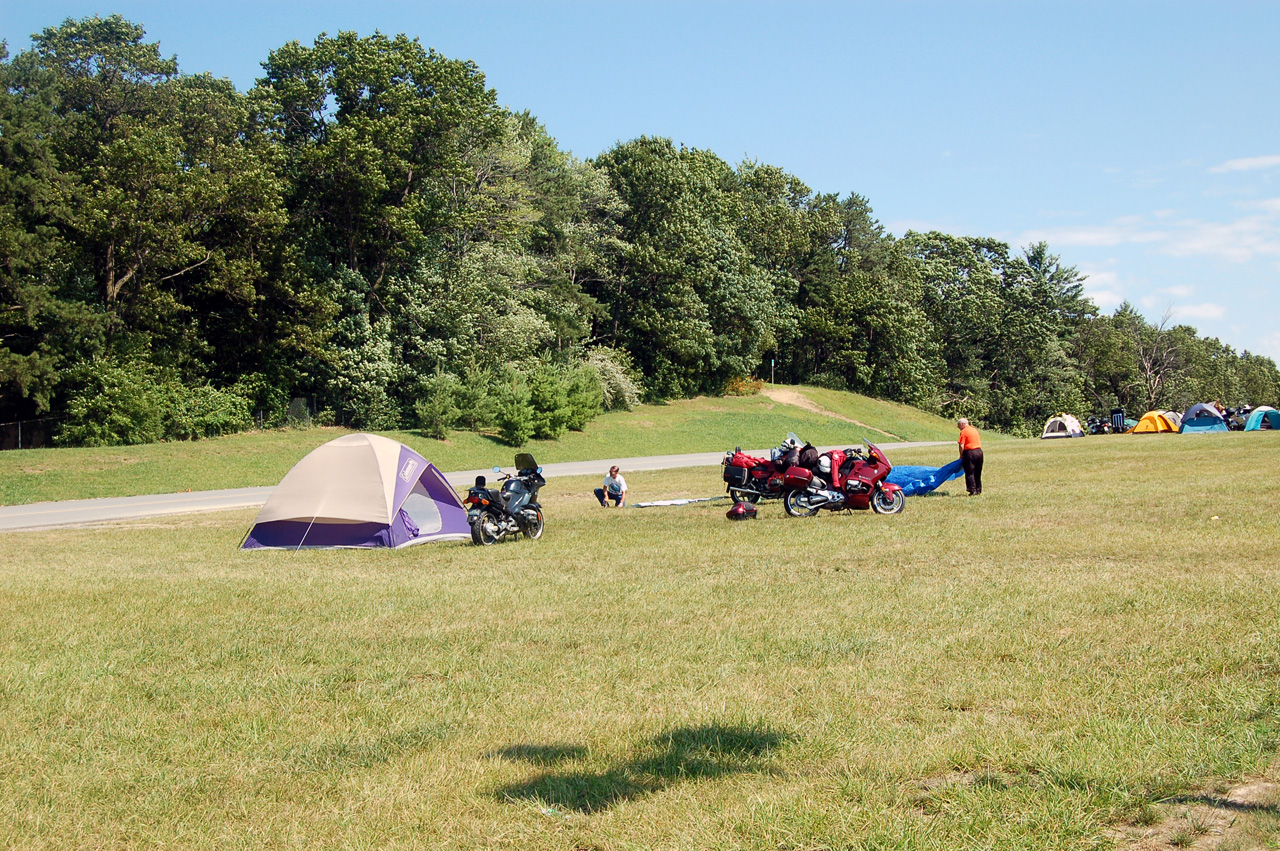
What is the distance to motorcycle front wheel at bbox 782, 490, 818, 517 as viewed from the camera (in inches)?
646

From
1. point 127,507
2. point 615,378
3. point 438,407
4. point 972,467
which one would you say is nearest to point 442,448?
point 438,407

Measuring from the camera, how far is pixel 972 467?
18.6 metres

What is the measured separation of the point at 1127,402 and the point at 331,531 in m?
95.4

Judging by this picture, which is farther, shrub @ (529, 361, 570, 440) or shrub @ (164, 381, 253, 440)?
shrub @ (529, 361, 570, 440)

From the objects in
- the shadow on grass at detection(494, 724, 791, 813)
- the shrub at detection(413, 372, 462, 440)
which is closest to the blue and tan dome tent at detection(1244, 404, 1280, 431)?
the shrub at detection(413, 372, 462, 440)

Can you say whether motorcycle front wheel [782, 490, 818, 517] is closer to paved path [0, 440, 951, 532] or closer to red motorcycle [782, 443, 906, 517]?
red motorcycle [782, 443, 906, 517]

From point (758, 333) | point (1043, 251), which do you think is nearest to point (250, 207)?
point (758, 333)

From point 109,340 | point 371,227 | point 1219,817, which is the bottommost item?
point 1219,817

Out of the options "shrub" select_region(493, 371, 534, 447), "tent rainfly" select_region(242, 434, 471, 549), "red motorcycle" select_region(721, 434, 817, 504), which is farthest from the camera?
"shrub" select_region(493, 371, 534, 447)

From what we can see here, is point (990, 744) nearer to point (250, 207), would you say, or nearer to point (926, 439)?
point (250, 207)

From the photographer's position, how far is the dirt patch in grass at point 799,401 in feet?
211

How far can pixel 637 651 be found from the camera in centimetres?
Answer: 702

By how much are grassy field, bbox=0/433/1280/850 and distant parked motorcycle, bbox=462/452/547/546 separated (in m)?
2.73

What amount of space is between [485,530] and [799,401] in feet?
182
